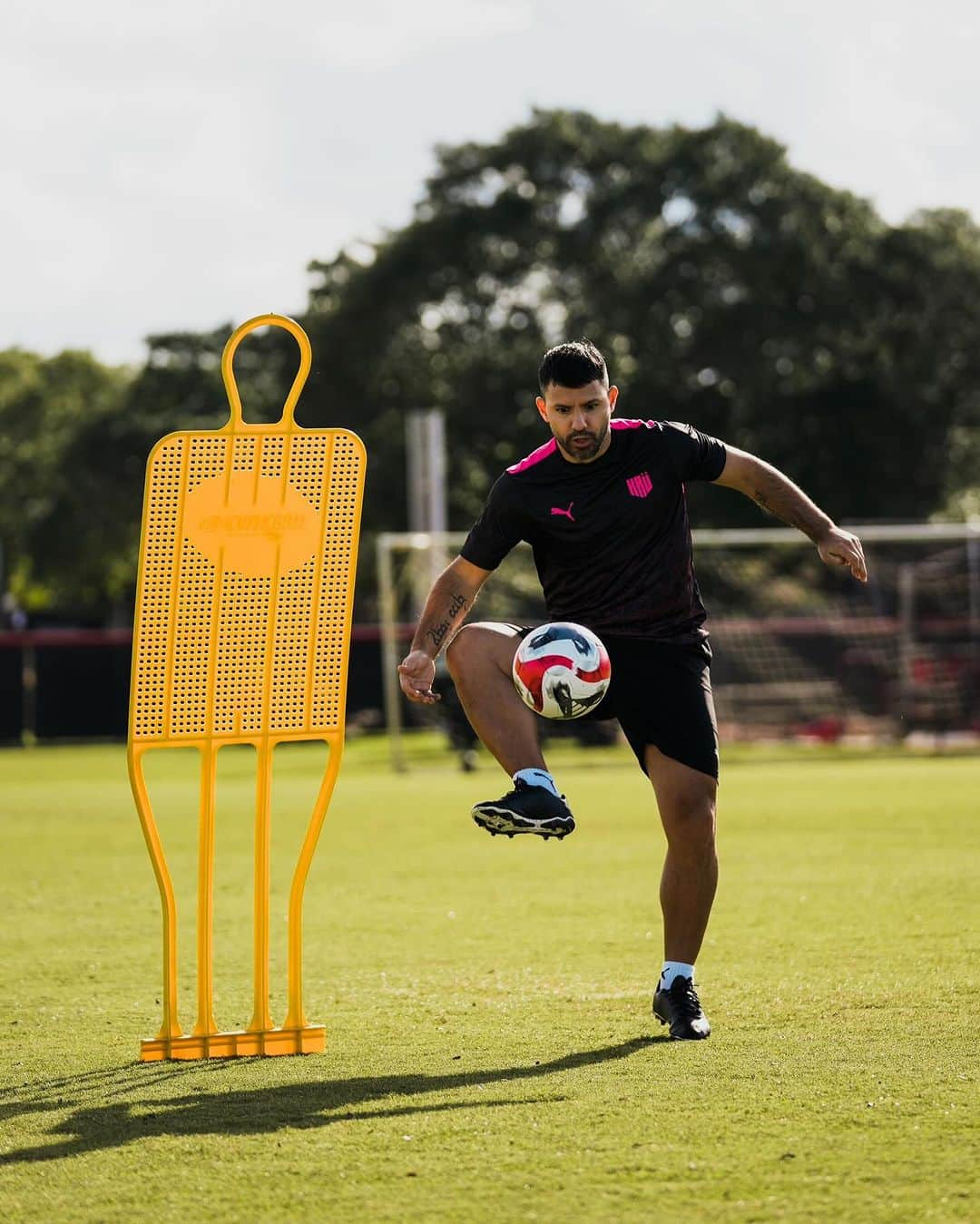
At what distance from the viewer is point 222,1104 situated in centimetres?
512

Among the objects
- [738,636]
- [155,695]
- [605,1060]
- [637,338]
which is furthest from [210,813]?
[637,338]

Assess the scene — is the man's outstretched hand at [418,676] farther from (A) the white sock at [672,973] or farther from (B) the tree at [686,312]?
(B) the tree at [686,312]

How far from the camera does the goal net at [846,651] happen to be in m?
28.2

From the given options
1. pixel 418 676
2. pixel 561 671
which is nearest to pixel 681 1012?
pixel 561 671

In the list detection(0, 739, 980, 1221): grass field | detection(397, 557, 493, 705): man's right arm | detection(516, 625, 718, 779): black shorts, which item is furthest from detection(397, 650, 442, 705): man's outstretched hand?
detection(0, 739, 980, 1221): grass field

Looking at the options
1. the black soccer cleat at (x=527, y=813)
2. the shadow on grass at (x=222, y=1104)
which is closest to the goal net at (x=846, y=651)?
the black soccer cleat at (x=527, y=813)

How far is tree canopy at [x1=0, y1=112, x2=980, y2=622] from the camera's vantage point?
45.3 metres

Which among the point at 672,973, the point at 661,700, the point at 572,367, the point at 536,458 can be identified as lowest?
the point at 672,973

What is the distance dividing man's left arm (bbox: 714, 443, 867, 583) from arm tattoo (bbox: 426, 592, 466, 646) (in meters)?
0.97

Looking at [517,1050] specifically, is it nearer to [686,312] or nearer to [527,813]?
[527,813]

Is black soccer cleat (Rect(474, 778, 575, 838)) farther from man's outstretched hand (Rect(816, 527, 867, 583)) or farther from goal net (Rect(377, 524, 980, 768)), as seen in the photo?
goal net (Rect(377, 524, 980, 768))

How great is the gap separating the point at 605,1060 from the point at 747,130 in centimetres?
Result: 4351

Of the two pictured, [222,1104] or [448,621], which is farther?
[448,621]

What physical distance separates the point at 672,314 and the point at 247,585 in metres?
41.1
